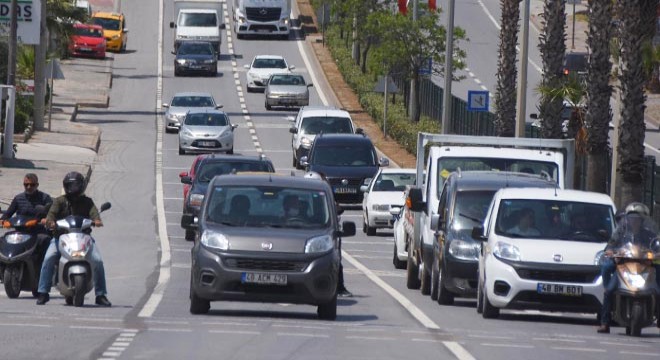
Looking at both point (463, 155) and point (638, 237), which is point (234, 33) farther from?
point (638, 237)

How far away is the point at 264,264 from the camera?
779 inches

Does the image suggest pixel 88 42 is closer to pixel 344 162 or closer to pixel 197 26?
pixel 197 26

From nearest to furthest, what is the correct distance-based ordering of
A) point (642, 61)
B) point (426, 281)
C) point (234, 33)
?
point (426, 281) → point (642, 61) → point (234, 33)

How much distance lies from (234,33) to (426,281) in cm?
6755

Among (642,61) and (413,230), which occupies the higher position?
(642,61)

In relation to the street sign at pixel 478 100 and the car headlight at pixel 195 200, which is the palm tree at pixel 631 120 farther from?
the street sign at pixel 478 100

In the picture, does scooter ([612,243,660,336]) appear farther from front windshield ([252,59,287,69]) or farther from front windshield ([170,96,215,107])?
front windshield ([252,59,287,69])

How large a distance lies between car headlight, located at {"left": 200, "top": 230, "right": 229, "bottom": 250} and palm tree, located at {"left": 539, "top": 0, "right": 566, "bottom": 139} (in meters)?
22.7

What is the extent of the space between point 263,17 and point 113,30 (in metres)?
7.28

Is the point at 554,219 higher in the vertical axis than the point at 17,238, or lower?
higher

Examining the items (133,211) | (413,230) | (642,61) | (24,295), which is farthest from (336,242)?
(133,211)

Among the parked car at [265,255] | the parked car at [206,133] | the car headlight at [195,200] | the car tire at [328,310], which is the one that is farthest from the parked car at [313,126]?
the car tire at [328,310]

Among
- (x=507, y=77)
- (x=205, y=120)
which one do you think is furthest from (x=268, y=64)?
(x=507, y=77)

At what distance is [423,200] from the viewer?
26.4 metres
